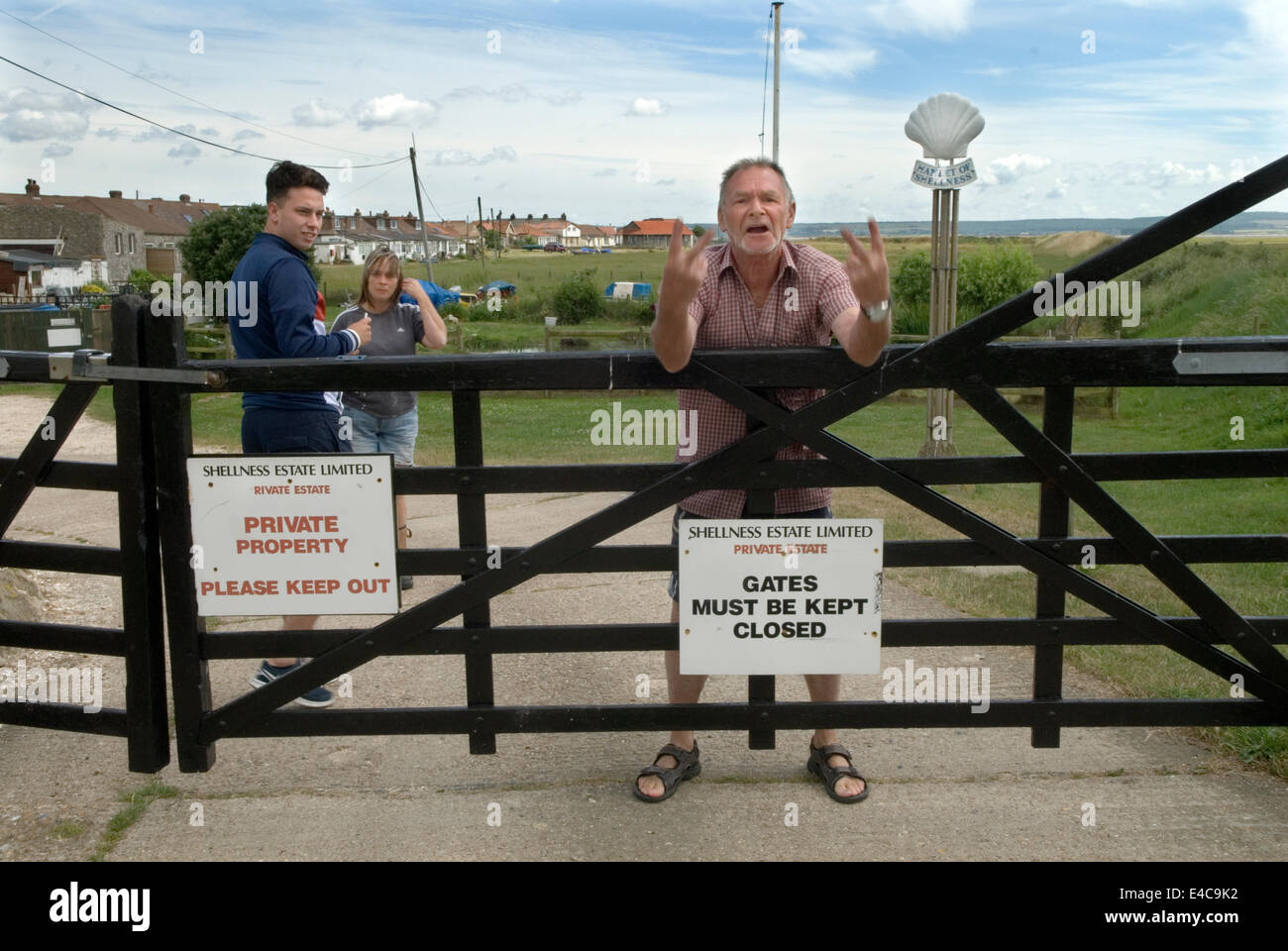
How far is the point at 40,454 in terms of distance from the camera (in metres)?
3.90

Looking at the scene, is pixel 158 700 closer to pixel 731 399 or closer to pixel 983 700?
pixel 731 399

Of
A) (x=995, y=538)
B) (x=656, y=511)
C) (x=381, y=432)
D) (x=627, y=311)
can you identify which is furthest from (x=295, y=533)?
(x=627, y=311)

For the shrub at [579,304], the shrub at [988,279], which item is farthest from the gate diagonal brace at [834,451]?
the shrub at [579,304]

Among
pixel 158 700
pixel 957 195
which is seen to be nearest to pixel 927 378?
pixel 158 700

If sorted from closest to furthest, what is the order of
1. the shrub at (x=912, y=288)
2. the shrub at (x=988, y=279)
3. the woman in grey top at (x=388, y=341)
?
the woman in grey top at (x=388, y=341)
the shrub at (x=912, y=288)
the shrub at (x=988, y=279)

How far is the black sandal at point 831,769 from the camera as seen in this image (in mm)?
3898

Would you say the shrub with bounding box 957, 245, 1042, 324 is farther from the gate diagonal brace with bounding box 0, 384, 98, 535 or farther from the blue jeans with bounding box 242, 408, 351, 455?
the gate diagonal brace with bounding box 0, 384, 98, 535

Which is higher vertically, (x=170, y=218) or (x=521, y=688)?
(x=170, y=218)

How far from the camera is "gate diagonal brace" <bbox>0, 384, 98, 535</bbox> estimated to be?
150 inches

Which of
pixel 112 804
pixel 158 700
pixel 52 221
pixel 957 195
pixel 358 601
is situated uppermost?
pixel 52 221

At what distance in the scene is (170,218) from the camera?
112 m

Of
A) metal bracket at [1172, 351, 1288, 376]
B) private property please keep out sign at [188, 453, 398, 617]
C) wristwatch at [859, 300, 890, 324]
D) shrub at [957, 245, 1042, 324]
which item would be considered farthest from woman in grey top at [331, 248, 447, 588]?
shrub at [957, 245, 1042, 324]

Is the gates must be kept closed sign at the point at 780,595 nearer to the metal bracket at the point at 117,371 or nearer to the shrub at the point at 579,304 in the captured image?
the metal bracket at the point at 117,371

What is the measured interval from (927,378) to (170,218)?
121m
